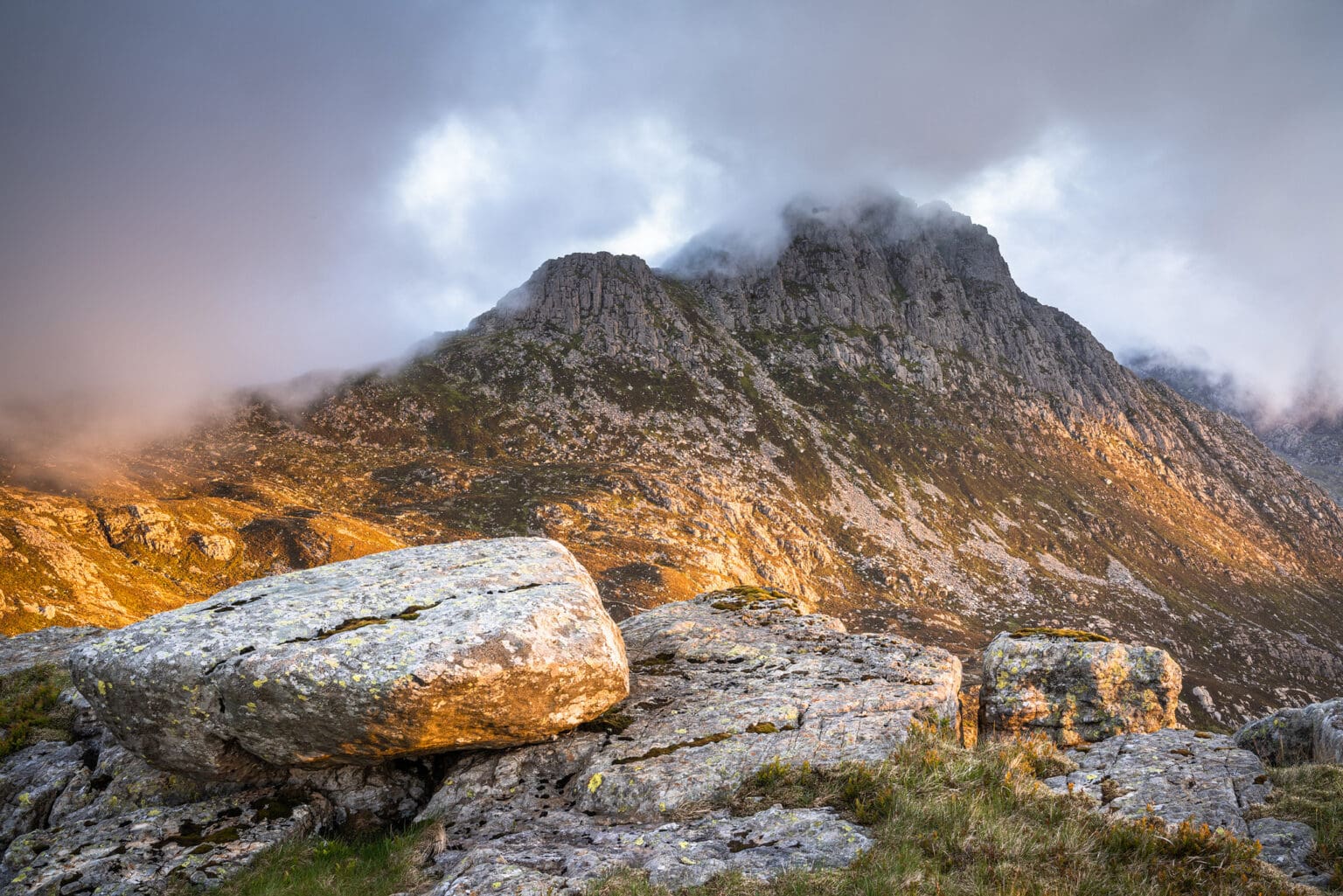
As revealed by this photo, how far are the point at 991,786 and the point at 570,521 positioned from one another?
125m

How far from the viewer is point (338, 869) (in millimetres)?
10211

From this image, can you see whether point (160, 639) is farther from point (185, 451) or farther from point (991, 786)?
point (185, 451)

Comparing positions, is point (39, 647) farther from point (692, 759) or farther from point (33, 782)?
point (692, 759)

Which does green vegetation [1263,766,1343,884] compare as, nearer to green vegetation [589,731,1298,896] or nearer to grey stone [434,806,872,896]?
green vegetation [589,731,1298,896]

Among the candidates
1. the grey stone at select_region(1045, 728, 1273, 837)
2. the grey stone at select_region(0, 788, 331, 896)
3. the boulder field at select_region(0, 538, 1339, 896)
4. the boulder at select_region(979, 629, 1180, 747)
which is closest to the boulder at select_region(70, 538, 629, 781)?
the boulder field at select_region(0, 538, 1339, 896)

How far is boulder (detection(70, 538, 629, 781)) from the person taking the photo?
39.2 ft

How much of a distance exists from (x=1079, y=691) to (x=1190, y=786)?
782cm

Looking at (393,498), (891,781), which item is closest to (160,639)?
(891,781)

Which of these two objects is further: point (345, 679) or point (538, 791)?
point (538, 791)

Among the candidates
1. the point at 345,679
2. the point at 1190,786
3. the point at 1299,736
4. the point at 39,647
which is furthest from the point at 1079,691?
the point at 39,647

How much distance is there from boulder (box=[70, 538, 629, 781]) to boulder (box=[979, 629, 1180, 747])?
484 inches

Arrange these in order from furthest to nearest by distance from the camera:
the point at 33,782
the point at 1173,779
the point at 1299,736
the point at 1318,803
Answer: the point at 33,782
the point at 1299,736
the point at 1173,779
the point at 1318,803

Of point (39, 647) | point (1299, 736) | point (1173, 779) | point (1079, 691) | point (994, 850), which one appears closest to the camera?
point (994, 850)

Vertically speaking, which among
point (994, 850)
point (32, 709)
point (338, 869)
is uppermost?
point (32, 709)
